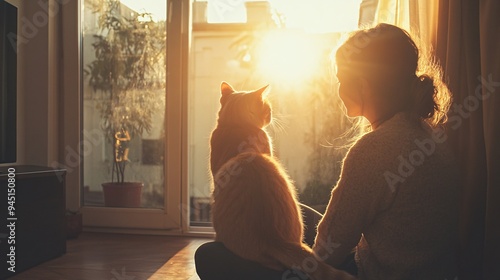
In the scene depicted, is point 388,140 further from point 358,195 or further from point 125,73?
point 125,73

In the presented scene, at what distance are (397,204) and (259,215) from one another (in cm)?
35

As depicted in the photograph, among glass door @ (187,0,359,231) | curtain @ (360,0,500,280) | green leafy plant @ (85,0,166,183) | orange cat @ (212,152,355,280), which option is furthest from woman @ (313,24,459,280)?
green leafy plant @ (85,0,166,183)

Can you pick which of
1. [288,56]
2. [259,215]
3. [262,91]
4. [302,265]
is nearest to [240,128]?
[262,91]

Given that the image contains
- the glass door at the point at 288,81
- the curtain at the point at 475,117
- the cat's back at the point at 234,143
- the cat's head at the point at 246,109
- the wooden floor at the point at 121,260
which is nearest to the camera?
the curtain at the point at 475,117

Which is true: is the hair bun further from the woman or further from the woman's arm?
the woman's arm

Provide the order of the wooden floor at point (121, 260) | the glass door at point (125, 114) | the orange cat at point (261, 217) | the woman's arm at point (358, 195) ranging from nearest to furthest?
1. the woman's arm at point (358, 195)
2. the orange cat at point (261, 217)
3. the wooden floor at point (121, 260)
4. the glass door at point (125, 114)

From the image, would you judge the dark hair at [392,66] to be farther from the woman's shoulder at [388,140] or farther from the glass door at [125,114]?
the glass door at [125,114]

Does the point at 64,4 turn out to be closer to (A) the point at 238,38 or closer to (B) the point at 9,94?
(B) the point at 9,94

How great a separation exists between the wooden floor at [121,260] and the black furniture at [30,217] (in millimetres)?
64

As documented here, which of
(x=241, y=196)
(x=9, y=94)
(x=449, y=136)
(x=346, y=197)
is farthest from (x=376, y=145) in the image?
(x=9, y=94)

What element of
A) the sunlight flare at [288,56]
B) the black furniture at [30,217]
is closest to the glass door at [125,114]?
the black furniture at [30,217]

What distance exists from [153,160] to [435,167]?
2.29 metres

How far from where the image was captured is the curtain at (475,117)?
1183 millimetres

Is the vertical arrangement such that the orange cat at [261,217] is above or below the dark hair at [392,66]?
below
